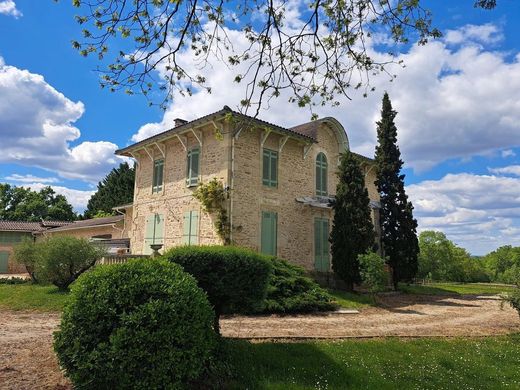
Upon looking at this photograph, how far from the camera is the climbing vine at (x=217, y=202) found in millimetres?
15956

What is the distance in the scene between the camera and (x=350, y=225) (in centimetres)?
1703

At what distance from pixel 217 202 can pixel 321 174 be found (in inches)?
253

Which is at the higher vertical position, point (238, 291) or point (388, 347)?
point (238, 291)

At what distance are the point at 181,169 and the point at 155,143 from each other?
7.78 feet

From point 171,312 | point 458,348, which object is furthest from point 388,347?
point 171,312

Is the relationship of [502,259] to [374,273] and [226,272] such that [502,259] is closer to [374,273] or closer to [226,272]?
[374,273]

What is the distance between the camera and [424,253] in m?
44.2

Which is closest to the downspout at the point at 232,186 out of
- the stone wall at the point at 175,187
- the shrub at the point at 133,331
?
the stone wall at the point at 175,187

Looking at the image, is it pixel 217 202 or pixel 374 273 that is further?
pixel 217 202

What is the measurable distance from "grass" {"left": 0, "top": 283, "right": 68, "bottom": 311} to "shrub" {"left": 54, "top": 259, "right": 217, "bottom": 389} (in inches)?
352

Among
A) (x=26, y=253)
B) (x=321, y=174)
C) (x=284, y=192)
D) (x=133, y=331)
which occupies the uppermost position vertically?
(x=321, y=174)

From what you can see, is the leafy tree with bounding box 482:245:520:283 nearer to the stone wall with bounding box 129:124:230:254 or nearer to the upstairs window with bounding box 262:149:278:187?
the upstairs window with bounding box 262:149:278:187

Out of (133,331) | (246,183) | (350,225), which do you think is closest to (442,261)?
(350,225)

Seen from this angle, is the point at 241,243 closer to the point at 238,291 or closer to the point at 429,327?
the point at 429,327
